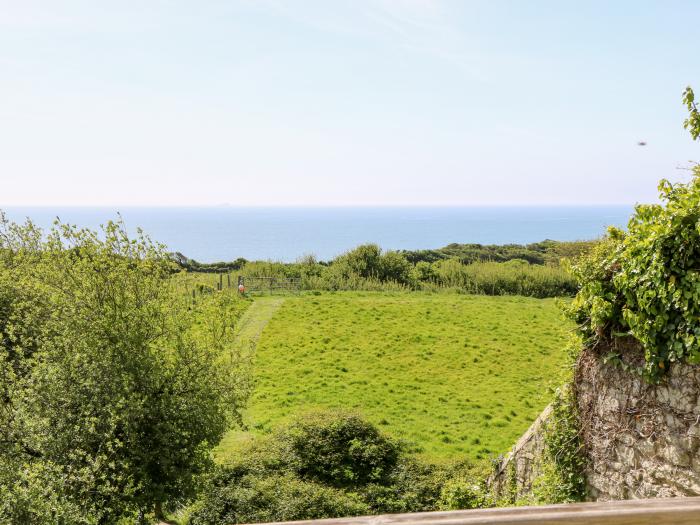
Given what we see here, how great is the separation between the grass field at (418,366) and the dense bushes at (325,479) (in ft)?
5.01

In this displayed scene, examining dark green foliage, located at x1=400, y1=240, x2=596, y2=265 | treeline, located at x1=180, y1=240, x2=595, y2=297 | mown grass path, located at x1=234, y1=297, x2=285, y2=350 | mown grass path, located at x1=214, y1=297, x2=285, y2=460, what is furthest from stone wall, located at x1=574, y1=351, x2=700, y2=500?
dark green foliage, located at x1=400, y1=240, x2=596, y2=265

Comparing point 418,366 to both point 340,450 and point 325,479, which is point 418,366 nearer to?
point 340,450

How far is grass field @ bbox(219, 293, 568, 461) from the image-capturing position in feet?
59.9

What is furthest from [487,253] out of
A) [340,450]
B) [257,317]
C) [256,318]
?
[340,450]

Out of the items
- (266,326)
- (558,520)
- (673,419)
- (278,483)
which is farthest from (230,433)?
(558,520)

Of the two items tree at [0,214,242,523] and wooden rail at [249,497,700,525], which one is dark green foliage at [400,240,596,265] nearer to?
tree at [0,214,242,523]

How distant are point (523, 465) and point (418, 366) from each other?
1393 centimetres

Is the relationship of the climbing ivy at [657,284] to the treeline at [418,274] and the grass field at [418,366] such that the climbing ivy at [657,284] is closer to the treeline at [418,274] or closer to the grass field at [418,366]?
the grass field at [418,366]

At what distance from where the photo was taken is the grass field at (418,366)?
18.3 m

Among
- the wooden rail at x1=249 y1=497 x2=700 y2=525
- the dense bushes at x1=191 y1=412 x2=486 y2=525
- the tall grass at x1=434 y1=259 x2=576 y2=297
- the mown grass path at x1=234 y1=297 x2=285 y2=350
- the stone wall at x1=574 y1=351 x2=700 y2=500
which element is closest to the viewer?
the wooden rail at x1=249 y1=497 x2=700 y2=525

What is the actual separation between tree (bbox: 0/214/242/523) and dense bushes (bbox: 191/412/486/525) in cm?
207

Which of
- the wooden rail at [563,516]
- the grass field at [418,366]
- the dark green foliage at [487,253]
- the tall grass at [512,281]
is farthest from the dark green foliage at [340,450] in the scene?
the dark green foliage at [487,253]

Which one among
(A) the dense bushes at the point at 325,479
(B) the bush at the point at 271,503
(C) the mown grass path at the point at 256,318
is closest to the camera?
(B) the bush at the point at 271,503

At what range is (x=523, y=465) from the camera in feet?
33.9
